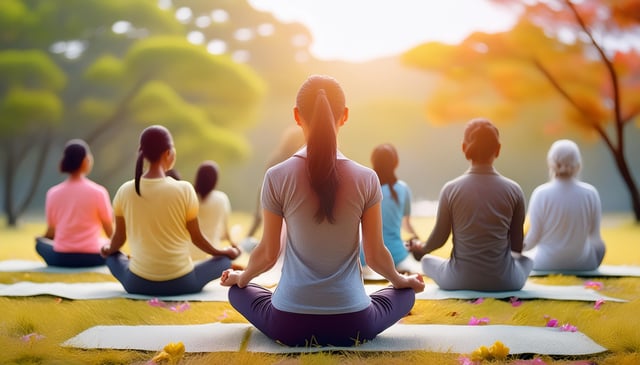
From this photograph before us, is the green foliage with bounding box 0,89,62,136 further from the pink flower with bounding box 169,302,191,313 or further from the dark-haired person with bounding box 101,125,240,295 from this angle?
the pink flower with bounding box 169,302,191,313

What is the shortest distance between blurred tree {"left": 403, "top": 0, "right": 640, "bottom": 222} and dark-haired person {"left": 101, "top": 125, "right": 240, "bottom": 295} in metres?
7.52

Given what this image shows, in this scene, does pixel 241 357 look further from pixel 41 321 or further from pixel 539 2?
pixel 539 2

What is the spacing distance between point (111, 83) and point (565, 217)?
907 cm

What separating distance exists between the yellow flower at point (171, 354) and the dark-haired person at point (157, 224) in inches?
50.8

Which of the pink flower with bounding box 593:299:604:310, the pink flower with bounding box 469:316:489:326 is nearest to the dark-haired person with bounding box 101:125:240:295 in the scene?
the pink flower with bounding box 469:316:489:326

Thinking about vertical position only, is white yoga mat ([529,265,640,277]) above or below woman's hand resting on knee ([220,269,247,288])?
below

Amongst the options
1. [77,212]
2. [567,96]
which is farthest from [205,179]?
[567,96]

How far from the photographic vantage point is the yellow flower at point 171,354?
8.00 ft

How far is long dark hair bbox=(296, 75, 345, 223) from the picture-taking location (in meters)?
2.41

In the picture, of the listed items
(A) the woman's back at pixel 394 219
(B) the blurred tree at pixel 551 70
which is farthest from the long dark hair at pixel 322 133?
(B) the blurred tree at pixel 551 70

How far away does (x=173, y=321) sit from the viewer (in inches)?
126

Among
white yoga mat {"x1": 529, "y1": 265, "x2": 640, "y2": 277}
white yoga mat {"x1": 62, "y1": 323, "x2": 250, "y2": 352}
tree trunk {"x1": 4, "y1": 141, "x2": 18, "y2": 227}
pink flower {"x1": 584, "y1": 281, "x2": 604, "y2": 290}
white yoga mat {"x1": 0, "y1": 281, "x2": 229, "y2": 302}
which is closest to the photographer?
white yoga mat {"x1": 62, "y1": 323, "x2": 250, "y2": 352}

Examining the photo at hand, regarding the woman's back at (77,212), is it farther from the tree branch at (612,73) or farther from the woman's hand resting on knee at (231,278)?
the tree branch at (612,73)

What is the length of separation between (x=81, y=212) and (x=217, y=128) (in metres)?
6.95
